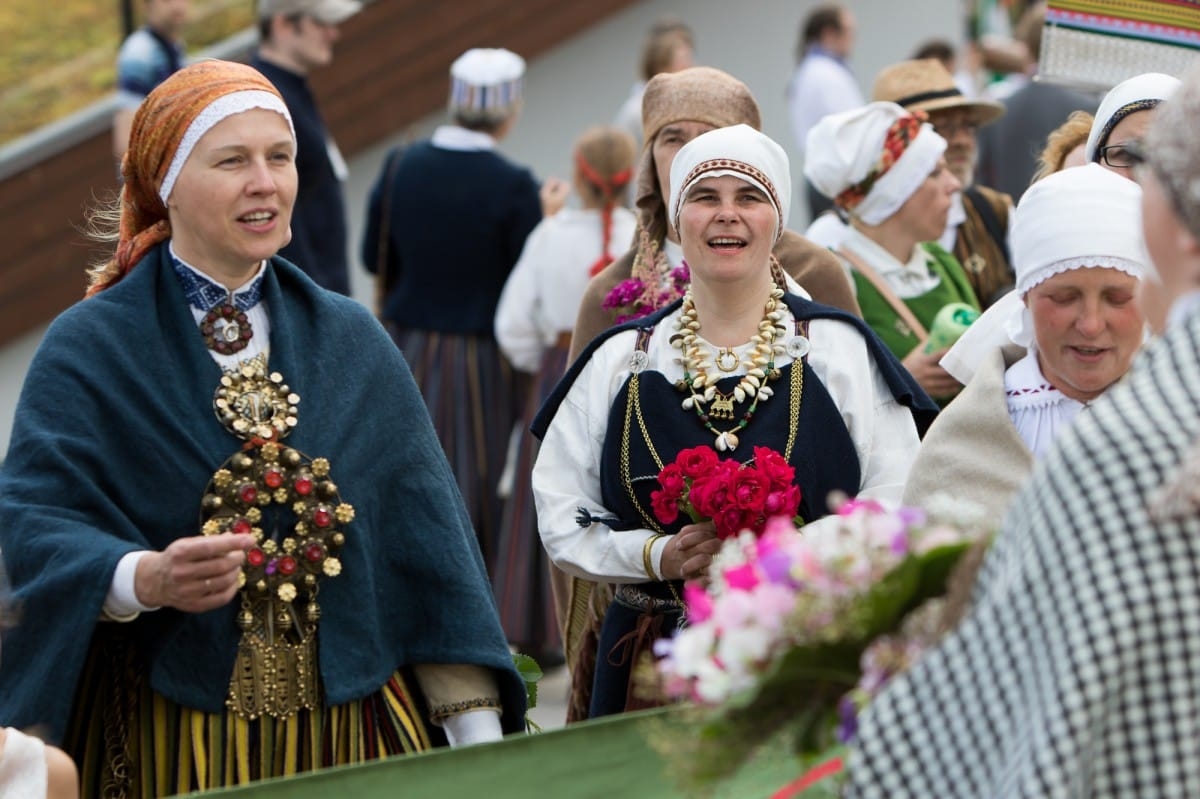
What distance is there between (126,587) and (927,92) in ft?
14.0

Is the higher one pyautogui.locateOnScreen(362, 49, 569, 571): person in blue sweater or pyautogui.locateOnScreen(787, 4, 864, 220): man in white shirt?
pyautogui.locateOnScreen(787, 4, 864, 220): man in white shirt

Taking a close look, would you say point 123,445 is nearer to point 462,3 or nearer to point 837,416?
point 837,416

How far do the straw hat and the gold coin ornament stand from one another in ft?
12.4

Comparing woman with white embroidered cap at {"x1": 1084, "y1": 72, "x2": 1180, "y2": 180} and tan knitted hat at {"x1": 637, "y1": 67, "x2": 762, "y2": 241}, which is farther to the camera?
tan knitted hat at {"x1": 637, "y1": 67, "x2": 762, "y2": 241}

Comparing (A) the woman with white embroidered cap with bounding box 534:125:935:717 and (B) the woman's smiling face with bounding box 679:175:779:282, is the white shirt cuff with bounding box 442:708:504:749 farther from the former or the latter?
(B) the woman's smiling face with bounding box 679:175:779:282

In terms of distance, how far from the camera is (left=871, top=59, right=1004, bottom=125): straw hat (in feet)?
23.1

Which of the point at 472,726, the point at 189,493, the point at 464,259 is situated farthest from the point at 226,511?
the point at 464,259

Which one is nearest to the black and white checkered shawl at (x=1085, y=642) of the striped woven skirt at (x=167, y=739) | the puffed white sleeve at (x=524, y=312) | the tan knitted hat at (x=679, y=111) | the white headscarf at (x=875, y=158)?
the striped woven skirt at (x=167, y=739)

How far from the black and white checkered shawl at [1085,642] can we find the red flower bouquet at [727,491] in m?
1.68

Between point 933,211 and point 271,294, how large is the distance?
2.76m

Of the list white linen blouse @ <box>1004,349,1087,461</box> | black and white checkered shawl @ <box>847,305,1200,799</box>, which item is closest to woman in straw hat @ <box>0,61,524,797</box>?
white linen blouse @ <box>1004,349,1087,461</box>

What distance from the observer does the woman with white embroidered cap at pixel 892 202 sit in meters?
5.98

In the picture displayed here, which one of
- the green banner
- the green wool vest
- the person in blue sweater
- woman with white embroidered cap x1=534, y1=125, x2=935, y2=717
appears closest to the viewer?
the green banner

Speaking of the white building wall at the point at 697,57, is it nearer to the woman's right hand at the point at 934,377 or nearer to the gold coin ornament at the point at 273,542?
the woman's right hand at the point at 934,377
